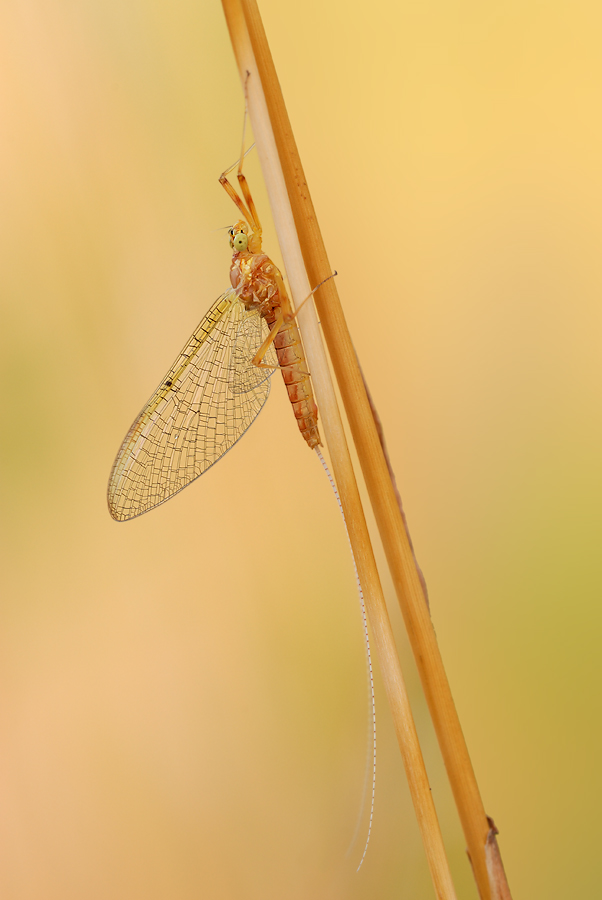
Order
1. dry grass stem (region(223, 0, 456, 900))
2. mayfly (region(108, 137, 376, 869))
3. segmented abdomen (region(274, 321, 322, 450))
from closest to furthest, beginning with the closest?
dry grass stem (region(223, 0, 456, 900)), segmented abdomen (region(274, 321, 322, 450)), mayfly (region(108, 137, 376, 869))

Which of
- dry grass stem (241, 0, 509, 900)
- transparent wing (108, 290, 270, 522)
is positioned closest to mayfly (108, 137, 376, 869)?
transparent wing (108, 290, 270, 522)

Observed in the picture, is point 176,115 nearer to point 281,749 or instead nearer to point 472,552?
point 472,552

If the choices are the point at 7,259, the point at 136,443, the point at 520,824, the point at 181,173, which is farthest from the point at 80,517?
the point at 520,824

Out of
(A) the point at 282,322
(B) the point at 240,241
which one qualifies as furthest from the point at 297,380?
(B) the point at 240,241

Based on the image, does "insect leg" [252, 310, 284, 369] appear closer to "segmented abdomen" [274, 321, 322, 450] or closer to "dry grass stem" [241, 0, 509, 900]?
"segmented abdomen" [274, 321, 322, 450]

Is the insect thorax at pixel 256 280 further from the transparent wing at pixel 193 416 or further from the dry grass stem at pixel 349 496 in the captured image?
the dry grass stem at pixel 349 496

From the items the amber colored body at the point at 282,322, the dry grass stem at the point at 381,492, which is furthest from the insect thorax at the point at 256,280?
the dry grass stem at the point at 381,492
